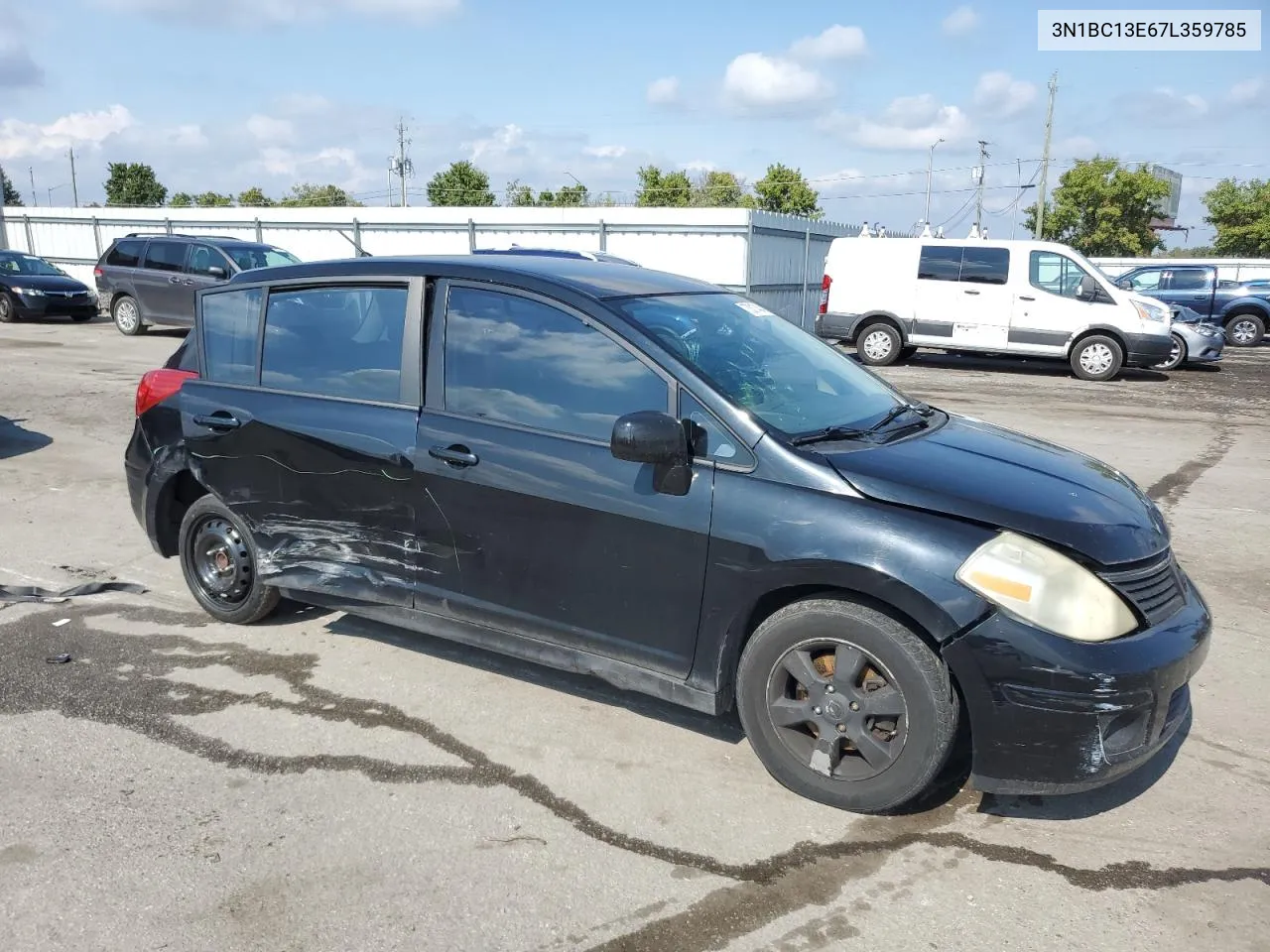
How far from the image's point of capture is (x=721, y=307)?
13.7 ft

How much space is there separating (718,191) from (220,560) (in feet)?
222

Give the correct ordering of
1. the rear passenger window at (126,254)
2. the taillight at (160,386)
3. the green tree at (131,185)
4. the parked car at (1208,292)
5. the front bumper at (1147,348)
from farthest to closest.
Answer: the green tree at (131,185), the parked car at (1208,292), the rear passenger window at (126,254), the front bumper at (1147,348), the taillight at (160,386)

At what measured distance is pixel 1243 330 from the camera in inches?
853

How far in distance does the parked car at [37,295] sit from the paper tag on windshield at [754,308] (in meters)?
20.6

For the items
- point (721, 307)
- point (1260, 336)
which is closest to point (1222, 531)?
point (721, 307)

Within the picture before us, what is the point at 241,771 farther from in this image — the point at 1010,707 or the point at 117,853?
the point at 1010,707

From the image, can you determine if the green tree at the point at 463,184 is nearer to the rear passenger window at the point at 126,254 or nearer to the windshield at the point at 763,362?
the rear passenger window at the point at 126,254

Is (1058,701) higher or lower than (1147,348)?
lower

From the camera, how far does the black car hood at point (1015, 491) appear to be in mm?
3066

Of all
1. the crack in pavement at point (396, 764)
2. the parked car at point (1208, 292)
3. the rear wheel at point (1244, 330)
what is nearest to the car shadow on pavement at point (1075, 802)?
the crack in pavement at point (396, 764)

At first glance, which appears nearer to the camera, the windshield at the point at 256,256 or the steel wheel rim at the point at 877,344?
the steel wheel rim at the point at 877,344

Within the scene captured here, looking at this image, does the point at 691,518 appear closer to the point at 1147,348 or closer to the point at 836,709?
the point at 836,709

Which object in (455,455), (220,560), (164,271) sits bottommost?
(220,560)

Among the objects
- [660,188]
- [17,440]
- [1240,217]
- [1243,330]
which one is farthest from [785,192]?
[17,440]
